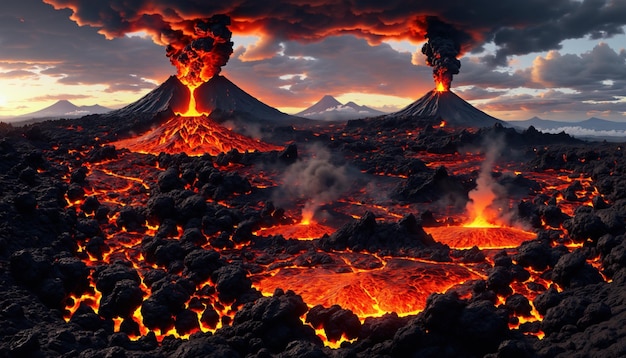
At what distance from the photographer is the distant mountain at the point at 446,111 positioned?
3054 inches

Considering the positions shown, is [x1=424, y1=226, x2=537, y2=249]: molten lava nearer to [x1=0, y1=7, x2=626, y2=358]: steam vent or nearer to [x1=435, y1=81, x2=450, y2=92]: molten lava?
[x1=0, y1=7, x2=626, y2=358]: steam vent

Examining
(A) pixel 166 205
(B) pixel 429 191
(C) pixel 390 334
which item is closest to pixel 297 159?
(B) pixel 429 191

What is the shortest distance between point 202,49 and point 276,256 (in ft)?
166

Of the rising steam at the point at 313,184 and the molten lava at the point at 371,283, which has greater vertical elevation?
the rising steam at the point at 313,184

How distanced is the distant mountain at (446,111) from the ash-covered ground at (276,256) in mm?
34176

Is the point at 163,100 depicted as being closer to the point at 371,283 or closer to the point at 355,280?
the point at 355,280

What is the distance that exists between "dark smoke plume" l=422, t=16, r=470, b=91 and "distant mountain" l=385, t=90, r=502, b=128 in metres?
4.40

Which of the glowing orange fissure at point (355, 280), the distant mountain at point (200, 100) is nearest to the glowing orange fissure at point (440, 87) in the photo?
the distant mountain at point (200, 100)

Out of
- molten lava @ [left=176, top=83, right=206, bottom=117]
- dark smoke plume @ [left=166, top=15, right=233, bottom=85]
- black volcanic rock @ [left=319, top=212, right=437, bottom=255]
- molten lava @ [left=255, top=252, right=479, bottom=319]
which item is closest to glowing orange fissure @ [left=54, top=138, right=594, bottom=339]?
molten lava @ [left=255, top=252, right=479, bottom=319]

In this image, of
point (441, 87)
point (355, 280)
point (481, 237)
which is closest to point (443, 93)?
point (441, 87)

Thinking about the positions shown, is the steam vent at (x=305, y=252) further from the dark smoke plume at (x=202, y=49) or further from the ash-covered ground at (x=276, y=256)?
the dark smoke plume at (x=202, y=49)

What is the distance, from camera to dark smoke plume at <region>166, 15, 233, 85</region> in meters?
66.2

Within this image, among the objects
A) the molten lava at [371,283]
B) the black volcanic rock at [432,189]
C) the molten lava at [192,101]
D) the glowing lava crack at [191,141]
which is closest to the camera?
the molten lava at [371,283]

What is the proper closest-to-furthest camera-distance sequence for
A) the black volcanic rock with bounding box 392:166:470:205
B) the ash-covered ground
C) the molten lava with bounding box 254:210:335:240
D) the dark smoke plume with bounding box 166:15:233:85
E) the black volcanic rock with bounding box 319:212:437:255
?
the ash-covered ground < the black volcanic rock with bounding box 319:212:437:255 < the molten lava with bounding box 254:210:335:240 < the black volcanic rock with bounding box 392:166:470:205 < the dark smoke plume with bounding box 166:15:233:85
